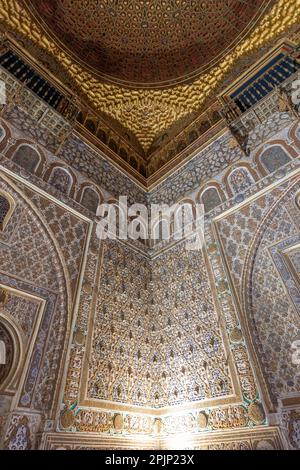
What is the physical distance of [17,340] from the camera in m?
2.85

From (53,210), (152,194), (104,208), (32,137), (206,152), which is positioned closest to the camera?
(53,210)

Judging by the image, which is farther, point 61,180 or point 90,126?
point 90,126

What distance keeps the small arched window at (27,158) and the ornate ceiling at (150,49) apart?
2.50 m

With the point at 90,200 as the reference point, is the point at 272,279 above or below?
below

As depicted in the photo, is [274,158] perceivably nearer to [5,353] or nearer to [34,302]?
[34,302]

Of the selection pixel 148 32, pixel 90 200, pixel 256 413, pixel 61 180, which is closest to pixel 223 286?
pixel 256 413

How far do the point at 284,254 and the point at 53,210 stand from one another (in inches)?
122

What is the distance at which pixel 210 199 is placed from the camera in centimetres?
467

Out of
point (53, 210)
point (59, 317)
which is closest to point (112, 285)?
point (59, 317)

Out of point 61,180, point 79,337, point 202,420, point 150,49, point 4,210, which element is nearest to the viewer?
point 202,420

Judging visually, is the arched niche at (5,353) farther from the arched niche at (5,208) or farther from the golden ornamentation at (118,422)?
the golden ornamentation at (118,422)

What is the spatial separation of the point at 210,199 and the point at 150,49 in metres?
4.02

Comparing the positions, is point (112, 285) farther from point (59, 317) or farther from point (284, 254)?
point (284, 254)

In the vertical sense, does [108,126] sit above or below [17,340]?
above
